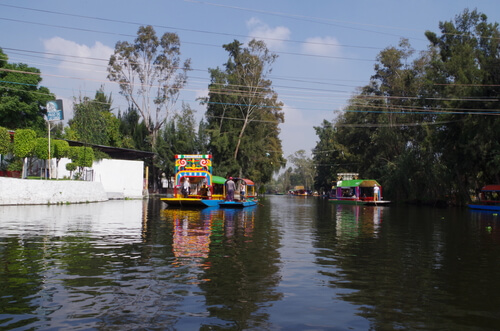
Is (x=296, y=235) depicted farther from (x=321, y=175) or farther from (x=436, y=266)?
(x=321, y=175)

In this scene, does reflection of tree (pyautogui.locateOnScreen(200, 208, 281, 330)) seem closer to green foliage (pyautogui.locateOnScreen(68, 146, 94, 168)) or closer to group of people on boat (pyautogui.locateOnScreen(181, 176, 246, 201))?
group of people on boat (pyautogui.locateOnScreen(181, 176, 246, 201))

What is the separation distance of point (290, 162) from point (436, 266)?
474ft

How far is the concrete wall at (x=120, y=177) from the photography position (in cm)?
4772

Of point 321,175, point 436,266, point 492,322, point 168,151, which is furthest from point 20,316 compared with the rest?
point 321,175

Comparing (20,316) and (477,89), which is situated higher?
(477,89)

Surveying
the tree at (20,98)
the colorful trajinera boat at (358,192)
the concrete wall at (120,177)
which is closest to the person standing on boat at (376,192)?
the colorful trajinera boat at (358,192)

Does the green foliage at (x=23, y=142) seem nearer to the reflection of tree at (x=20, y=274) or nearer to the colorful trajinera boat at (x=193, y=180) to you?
the colorful trajinera boat at (x=193, y=180)

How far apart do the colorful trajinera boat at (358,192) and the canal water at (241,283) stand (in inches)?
1298

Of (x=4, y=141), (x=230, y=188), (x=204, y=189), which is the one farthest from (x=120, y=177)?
(x=230, y=188)

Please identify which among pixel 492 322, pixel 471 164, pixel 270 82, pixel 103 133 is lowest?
pixel 492 322

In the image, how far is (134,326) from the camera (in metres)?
5.48

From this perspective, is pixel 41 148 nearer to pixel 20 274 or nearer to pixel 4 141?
pixel 4 141

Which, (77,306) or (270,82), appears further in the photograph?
(270,82)

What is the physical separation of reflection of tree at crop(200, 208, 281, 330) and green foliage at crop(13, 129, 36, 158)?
78.2 ft
